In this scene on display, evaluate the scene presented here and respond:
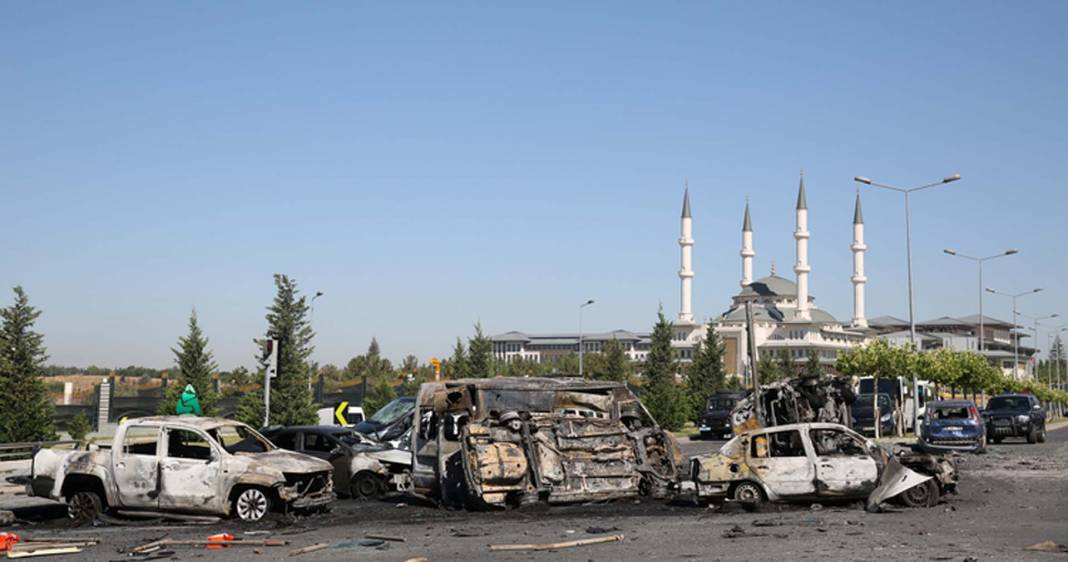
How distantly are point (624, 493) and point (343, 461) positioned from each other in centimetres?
562

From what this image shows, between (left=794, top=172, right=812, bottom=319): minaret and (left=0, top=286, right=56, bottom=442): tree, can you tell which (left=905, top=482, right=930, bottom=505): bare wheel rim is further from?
(left=794, top=172, right=812, bottom=319): minaret

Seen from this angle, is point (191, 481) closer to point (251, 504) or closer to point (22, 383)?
point (251, 504)

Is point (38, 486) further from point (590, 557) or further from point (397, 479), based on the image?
point (590, 557)

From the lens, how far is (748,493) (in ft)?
57.2

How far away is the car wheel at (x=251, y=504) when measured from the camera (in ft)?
53.4

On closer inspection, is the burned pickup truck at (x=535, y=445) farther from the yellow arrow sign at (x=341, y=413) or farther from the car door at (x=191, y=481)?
the yellow arrow sign at (x=341, y=413)

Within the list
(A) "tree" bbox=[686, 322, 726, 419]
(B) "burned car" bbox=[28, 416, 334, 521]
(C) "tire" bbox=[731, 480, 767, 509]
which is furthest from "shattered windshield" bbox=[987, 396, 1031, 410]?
(B) "burned car" bbox=[28, 416, 334, 521]

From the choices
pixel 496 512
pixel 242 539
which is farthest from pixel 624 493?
pixel 242 539

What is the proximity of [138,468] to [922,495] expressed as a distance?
1179 centimetres

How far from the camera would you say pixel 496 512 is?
56.6 feet

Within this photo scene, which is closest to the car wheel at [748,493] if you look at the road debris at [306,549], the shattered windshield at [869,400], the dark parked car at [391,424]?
the road debris at [306,549]

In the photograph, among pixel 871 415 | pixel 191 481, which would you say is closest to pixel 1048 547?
pixel 191 481

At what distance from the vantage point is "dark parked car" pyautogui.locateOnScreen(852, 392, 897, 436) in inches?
1603

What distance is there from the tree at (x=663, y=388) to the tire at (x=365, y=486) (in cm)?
3006
